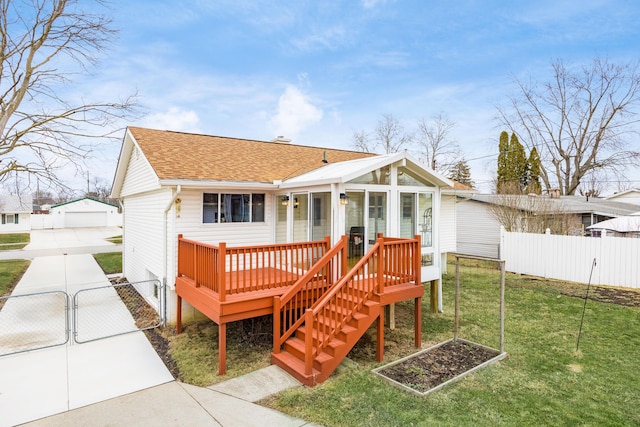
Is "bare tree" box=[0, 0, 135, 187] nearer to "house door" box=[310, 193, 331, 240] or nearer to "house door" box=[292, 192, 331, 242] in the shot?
"house door" box=[292, 192, 331, 242]

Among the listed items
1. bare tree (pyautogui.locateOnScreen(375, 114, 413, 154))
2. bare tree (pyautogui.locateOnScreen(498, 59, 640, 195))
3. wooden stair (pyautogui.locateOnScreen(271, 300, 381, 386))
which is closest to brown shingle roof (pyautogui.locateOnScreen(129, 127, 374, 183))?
wooden stair (pyautogui.locateOnScreen(271, 300, 381, 386))

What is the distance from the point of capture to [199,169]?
26.9ft

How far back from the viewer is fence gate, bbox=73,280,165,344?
747 cm

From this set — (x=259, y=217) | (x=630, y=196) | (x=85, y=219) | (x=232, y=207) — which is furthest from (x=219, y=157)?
(x=85, y=219)

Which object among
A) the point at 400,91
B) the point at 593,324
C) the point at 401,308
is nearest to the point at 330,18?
the point at 400,91

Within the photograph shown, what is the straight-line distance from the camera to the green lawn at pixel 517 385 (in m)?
4.32

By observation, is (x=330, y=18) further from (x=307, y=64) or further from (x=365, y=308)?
(x=365, y=308)

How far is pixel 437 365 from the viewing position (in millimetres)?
5863

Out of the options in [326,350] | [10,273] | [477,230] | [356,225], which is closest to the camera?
[326,350]

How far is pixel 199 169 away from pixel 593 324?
995cm

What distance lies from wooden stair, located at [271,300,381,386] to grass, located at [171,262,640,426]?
20 centimetres

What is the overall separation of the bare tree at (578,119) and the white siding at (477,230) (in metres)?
12.9

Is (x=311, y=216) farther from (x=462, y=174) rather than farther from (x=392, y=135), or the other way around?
(x=462, y=174)

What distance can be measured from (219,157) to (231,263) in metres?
4.82
